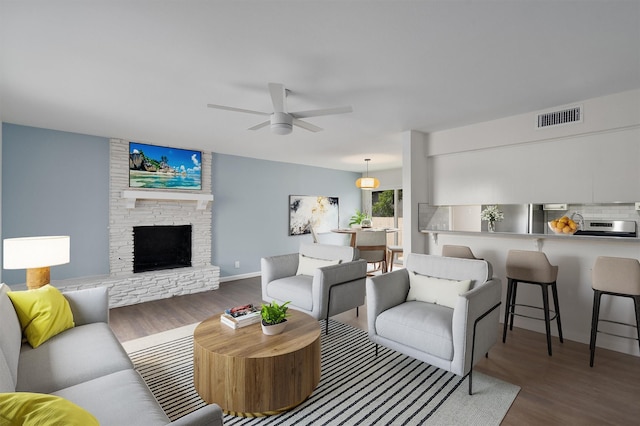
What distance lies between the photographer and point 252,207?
20.5 ft

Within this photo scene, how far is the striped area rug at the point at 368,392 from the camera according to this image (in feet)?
6.59

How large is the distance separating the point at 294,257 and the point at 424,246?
182 centimetres

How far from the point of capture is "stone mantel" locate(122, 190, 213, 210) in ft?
15.1

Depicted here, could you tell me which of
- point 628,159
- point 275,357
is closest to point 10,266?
point 275,357

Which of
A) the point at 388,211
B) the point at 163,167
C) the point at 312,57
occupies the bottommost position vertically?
the point at 388,211

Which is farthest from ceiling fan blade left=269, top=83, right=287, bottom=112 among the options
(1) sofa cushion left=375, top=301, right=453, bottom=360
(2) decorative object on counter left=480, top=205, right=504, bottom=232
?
(2) decorative object on counter left=480, top=205, right=504, bottom=232

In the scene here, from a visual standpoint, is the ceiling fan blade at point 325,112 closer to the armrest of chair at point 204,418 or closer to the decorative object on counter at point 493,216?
the armrest of chair at point 204,418

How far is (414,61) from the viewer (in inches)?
90.7

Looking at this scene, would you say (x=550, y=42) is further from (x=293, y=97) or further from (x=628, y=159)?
(x=293, y=97)

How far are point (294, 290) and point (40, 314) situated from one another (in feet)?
7.06

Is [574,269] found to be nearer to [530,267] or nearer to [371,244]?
[530,267]

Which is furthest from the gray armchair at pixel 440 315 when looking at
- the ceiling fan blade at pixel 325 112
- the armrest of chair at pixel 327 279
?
the ceiling fan blade at pixel 325 112

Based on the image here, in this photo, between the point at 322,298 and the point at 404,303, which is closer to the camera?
the point at 404,303

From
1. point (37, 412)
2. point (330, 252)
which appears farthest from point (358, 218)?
point (37, 412)
